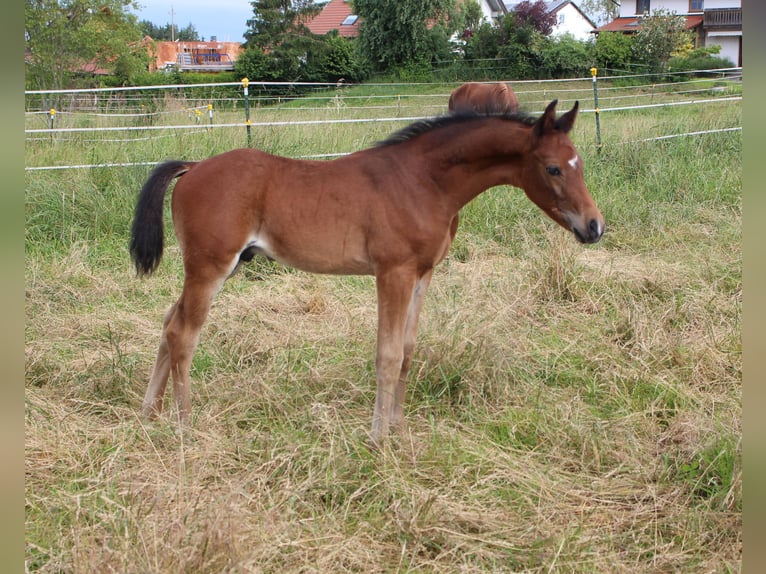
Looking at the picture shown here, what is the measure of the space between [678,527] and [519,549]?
702 mm

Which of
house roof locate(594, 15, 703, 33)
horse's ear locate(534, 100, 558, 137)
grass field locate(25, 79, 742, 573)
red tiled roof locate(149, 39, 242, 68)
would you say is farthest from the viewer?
red tiled roof locate(149, 39, 242, 68)

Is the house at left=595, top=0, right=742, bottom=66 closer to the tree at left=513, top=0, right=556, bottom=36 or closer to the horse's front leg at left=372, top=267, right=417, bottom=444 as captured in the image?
the tree at left=513, top=0, right=556, bottom=36

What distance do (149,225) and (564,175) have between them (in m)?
2.12

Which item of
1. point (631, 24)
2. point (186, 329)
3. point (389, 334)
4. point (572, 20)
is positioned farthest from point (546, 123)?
point (572, 20)

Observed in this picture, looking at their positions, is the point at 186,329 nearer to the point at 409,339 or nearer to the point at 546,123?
the point at 409,339

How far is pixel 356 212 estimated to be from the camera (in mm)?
3654

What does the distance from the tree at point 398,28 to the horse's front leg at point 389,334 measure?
3220 cm

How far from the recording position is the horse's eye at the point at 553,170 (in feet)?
11.2

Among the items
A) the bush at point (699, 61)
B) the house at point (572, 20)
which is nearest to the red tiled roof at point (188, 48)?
the house at point (572, 20)

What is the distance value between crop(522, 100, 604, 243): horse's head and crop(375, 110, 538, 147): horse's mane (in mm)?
207

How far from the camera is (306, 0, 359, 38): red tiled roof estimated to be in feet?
145

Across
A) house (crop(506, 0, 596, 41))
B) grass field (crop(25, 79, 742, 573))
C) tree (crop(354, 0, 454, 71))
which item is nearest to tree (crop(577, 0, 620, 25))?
house (crop(506, 0, 596, 41))

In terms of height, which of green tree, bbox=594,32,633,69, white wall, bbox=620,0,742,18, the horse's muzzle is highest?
white wall, bbox=620,0,742,18
